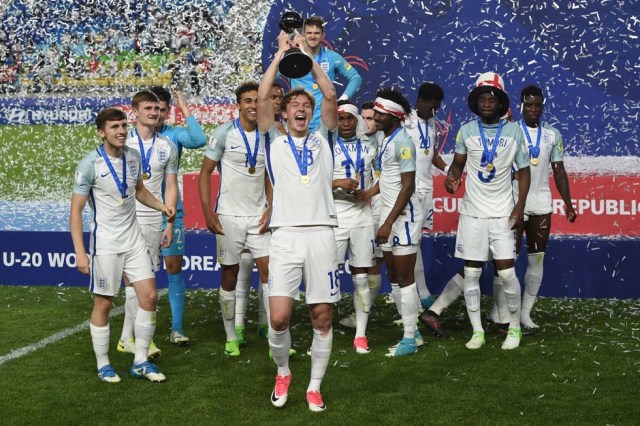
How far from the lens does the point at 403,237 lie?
26.1ft

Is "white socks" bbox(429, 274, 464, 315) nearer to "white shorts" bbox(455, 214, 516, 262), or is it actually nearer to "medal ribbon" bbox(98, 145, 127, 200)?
"white shorts" bbox(455, 214, 516, 262)

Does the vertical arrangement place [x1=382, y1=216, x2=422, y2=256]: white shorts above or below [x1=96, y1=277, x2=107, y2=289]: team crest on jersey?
above

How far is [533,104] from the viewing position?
867 centimetres

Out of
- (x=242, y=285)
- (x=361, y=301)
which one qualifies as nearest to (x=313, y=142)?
(x=361, y=301)

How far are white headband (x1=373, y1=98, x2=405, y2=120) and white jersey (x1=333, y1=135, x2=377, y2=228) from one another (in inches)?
12.1

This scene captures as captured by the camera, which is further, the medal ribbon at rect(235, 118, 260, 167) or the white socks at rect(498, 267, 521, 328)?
the white socks at rect(498, 267, 521, 328)

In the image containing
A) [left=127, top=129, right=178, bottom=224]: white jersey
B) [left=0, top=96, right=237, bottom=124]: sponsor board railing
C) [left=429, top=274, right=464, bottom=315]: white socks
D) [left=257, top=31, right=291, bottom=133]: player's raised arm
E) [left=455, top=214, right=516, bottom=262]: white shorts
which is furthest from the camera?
[left=0, top=96, right=237, bottom=124]: sponsor board railing

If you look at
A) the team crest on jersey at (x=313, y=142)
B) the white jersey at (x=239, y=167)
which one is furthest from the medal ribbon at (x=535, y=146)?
the team crest on jersey at (x=313, y=142)

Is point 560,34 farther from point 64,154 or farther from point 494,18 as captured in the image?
point 64,154

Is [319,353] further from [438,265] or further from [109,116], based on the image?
[438,265]

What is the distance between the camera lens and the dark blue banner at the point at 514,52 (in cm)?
1045

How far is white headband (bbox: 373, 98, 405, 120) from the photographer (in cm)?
788

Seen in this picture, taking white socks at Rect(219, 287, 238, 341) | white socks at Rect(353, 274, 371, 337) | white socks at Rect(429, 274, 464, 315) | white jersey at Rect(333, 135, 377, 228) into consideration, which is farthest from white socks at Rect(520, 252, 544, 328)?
white socks at Rect(219, 287, 238, 341)

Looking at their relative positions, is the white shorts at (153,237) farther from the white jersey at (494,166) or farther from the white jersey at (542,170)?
the white jersey at (542,170)
